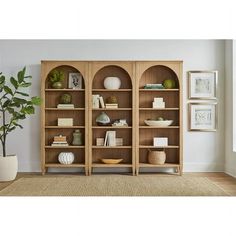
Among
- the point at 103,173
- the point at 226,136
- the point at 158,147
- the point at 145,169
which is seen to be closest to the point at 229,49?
the point at 226,136

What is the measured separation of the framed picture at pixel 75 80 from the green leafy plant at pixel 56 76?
18cm

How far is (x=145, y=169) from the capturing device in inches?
267

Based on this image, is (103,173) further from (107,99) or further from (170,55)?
(170,55)

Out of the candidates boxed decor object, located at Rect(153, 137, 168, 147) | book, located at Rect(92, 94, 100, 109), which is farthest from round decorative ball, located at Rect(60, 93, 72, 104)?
boxed decor object, located at Rect(153, 137, 168, 147)

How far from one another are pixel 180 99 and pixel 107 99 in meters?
1.21

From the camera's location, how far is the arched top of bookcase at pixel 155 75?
671cm

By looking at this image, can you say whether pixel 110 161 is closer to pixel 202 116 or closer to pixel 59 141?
pixel 59 141

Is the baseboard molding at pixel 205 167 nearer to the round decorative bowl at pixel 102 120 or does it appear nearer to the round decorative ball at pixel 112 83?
the round decorative bowl at pixel 102 120

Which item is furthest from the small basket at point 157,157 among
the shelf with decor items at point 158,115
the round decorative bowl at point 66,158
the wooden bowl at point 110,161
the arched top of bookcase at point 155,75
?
the round decorative bowl at point 66,158

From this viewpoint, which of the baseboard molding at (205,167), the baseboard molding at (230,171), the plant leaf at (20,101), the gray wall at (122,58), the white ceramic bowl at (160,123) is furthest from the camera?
the baseboard molding at (205,167)

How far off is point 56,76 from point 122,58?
1148mm

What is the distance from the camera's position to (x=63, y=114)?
264 inches

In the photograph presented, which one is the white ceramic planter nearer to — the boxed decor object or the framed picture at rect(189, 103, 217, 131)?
the boxed decor object
